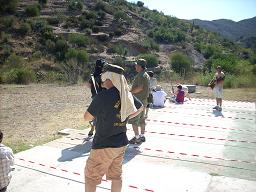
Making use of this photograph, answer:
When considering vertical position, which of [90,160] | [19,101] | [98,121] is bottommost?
[19,101]

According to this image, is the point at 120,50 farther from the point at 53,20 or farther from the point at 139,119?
the point at 139,119

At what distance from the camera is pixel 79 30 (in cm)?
4584

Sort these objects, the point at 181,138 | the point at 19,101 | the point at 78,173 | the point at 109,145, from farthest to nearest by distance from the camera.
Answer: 1. the point at 19,101
2. the point at 181,138
3. the point at 78,173
4. the point at 109,145

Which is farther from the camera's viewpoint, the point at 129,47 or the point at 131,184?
the point at 129,47

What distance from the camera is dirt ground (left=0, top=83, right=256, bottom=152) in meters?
9.58

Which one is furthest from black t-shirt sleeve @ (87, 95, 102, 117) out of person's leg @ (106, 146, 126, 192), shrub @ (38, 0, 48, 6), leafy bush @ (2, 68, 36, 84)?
shrub @ (38, 0, 48, 6)

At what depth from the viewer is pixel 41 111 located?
13406 mm

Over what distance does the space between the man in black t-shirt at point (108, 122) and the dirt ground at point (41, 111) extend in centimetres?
399

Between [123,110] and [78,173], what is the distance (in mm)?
2359

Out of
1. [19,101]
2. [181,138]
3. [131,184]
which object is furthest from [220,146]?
[19,101]

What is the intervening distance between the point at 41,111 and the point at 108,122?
9.30 meters

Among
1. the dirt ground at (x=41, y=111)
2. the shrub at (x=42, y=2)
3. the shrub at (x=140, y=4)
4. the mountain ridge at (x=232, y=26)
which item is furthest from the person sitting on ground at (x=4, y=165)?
the mountain ridge at (x=232, y=26)

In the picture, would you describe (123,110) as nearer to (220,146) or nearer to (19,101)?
(220,146)

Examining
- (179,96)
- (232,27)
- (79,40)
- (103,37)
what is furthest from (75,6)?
(232,27)
